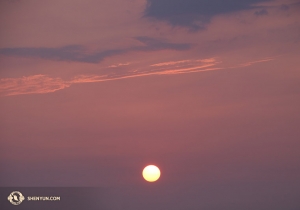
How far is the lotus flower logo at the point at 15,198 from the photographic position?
1430 centimetres

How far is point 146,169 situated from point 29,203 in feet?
7.85

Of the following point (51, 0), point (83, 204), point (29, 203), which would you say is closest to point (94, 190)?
point (83, 204)

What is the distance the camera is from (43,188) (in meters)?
14.6

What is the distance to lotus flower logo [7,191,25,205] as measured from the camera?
46.9ft

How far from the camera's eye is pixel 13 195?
1434 cm

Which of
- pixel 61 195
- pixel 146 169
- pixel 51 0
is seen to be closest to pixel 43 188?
pixel 61 195

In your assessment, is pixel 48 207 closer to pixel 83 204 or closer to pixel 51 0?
pixel 83 204

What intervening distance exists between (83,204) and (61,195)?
0.47m

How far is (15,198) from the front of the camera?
1432cm

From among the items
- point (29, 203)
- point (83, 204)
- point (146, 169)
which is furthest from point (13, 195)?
point (146, 169)

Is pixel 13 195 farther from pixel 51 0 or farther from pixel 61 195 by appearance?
pixel 51 0

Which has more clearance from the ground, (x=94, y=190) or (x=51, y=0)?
(x=51, y=0)

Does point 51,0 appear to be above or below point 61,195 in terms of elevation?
above

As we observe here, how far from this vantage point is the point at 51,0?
14.2m
